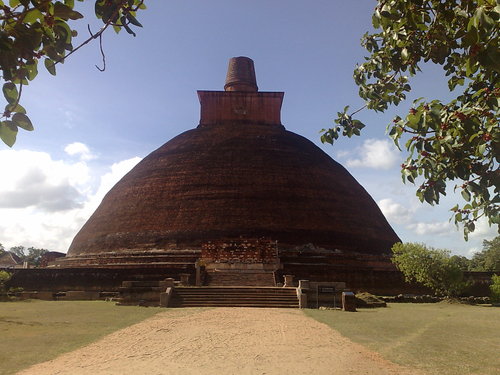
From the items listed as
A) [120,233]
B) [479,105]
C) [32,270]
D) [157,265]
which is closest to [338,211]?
[157,265]

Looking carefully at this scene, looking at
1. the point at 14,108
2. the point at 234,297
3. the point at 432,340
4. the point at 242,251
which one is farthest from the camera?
the point at 242,251

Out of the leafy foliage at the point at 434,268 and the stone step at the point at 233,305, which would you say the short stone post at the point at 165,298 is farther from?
the leafy foliage at the point at 434,268

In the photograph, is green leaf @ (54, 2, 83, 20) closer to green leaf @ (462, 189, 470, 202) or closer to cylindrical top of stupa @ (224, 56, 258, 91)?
green leaf @ (462, 189, 470, 202)

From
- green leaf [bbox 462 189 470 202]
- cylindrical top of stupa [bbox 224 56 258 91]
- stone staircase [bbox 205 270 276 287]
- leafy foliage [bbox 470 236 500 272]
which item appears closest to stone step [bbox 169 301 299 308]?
stone staircase [bbox 205 270 276 287]

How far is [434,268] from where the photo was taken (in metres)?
17.8

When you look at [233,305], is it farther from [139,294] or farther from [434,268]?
[434,268]

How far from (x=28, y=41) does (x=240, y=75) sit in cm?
2880

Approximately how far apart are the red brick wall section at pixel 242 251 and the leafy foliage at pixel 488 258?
2557cm

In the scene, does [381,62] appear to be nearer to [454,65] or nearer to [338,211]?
[454,65]

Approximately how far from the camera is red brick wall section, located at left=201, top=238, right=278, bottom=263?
64.5 ft

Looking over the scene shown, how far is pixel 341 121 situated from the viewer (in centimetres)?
457

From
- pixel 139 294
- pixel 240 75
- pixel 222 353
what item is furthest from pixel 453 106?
pixel 240 75

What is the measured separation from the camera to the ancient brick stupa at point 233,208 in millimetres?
21016

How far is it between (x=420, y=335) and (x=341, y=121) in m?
4.85
